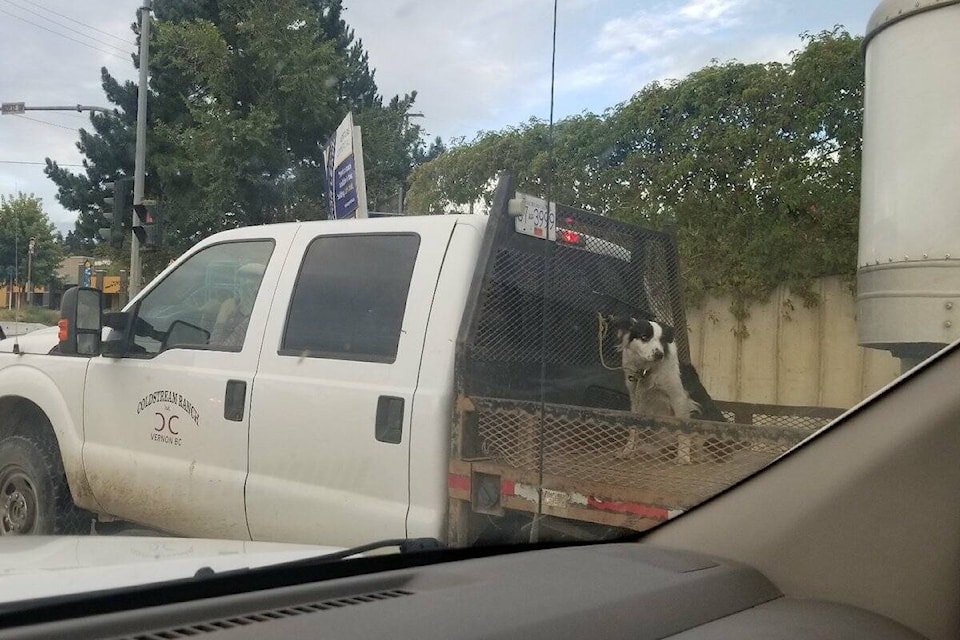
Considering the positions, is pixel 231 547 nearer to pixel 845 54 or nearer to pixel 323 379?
pixel 323 379

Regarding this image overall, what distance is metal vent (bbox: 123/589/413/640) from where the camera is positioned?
190 centimetres

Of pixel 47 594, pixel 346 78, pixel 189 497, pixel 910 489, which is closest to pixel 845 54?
pixel 910 489

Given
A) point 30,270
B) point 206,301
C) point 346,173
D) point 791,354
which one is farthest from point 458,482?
point 30,270

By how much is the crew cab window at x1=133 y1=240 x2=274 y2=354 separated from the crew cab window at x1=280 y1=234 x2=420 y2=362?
30cm

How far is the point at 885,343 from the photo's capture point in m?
2.83

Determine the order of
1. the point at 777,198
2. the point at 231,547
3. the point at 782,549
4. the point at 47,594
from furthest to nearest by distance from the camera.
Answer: the point at 777,198 → the point at 231,547 → the point at 782,549 → the point at 47,594

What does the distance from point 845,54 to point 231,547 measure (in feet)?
8.10

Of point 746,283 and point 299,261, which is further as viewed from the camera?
point 299,261

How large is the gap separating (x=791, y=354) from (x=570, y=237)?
3.33ft

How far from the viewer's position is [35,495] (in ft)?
14.5

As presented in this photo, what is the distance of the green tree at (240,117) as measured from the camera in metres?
4.46

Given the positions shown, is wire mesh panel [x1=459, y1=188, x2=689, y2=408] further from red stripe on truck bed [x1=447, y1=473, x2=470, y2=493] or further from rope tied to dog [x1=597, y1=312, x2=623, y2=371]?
red stripe on truck bed [x1=447, y1=473, x2=470, y2=493]

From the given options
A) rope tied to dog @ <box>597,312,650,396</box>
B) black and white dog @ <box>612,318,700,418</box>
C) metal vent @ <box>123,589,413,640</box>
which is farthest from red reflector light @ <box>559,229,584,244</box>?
metal vent @ <box>123,589,413,640</box>

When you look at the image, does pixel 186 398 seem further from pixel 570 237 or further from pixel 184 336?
pixel 570 237
